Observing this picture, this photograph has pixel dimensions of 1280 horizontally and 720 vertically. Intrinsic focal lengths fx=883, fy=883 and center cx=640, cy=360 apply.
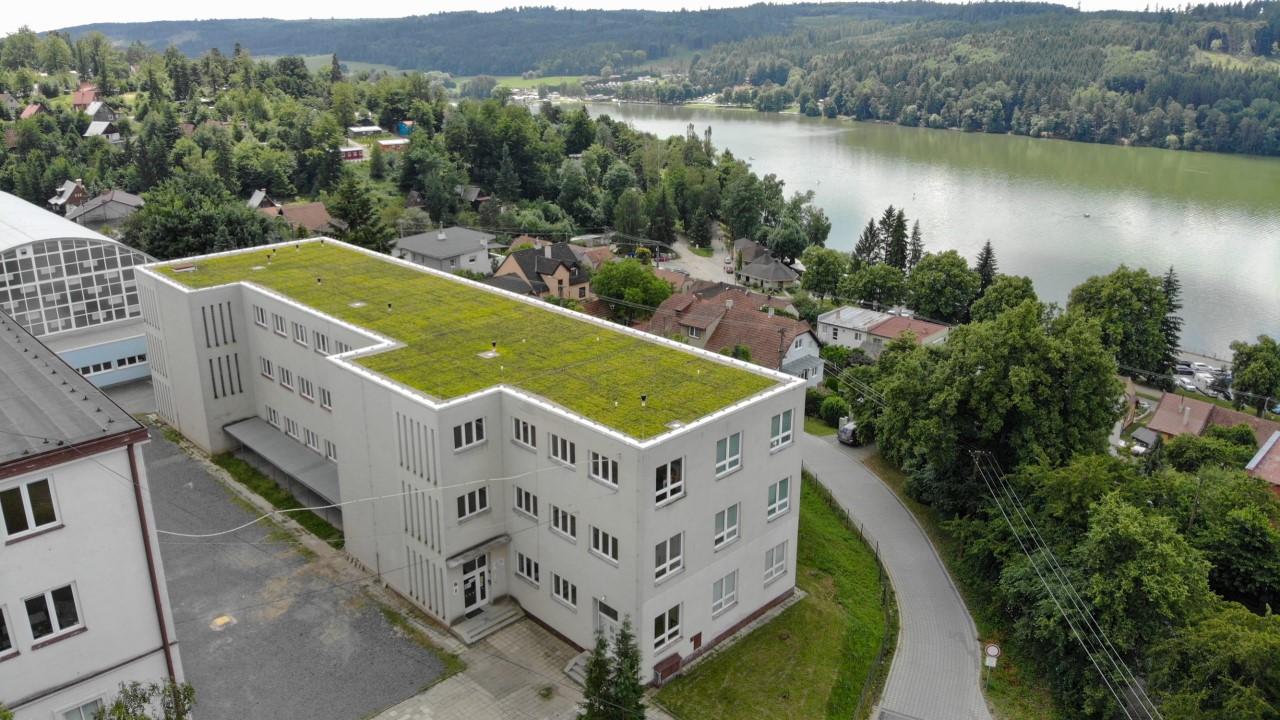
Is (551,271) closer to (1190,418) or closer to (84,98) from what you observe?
(1190,418)

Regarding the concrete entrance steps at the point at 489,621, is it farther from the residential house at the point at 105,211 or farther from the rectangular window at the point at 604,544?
the residential house at the point at 105,211

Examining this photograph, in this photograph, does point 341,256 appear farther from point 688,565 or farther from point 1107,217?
point 1107,217

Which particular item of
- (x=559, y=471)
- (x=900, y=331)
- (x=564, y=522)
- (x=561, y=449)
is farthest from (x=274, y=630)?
(x=900, y=331)

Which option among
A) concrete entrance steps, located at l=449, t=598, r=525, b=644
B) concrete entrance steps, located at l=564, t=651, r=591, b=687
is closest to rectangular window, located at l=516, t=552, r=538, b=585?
concrete entrance steps, located at l=449, t=598, r=525, b=644

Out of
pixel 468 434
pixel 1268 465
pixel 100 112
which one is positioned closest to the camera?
pixel 468 434

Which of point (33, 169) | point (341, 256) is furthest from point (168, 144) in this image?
point (341, 256)

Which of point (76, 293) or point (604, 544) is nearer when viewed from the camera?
point (604, 544)

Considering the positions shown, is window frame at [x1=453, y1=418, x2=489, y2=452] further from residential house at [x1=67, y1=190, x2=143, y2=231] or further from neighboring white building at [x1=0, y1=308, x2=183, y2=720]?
residential house at [x1=67, y1=190, x2=143, y2=231]
